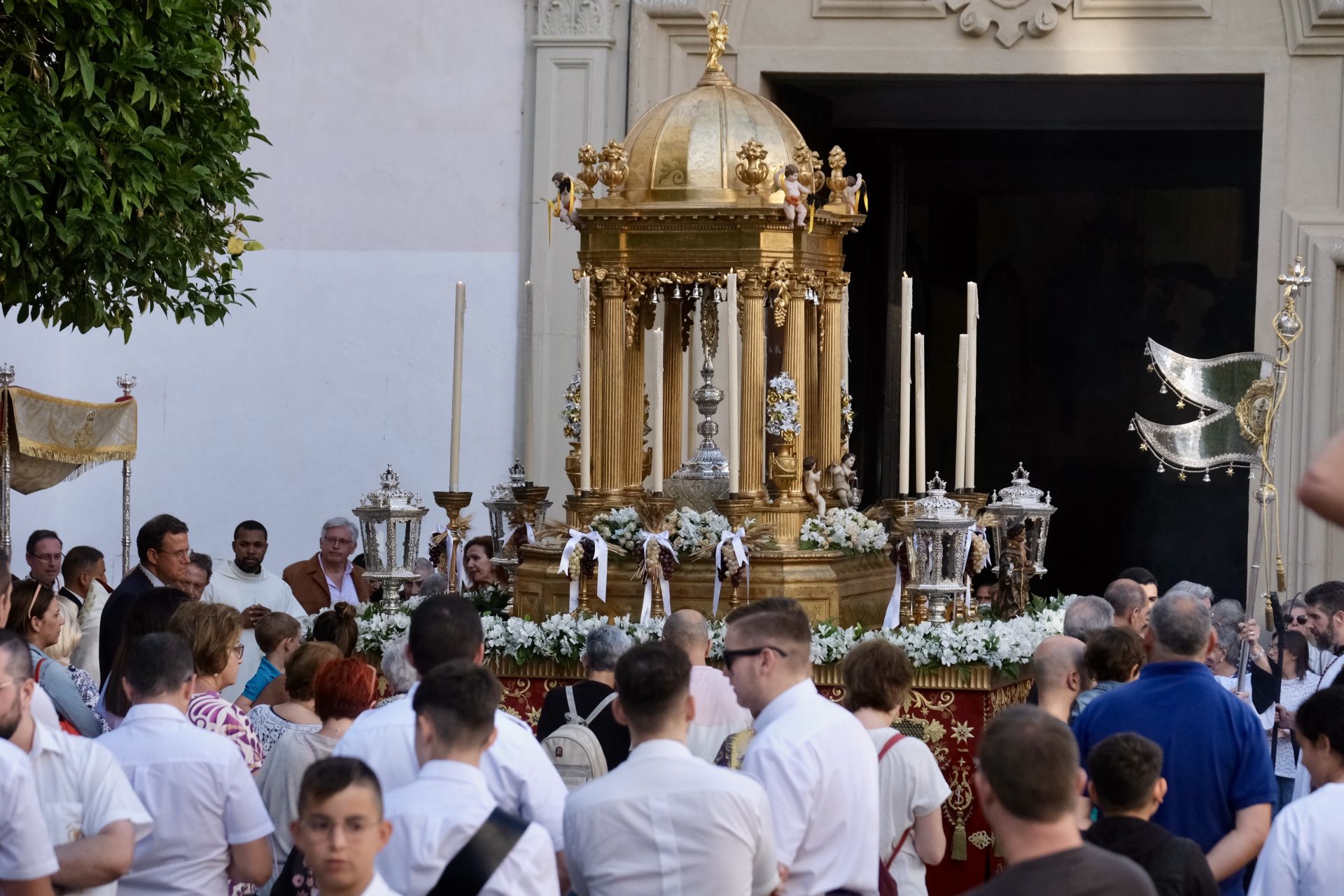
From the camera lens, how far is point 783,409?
789cm

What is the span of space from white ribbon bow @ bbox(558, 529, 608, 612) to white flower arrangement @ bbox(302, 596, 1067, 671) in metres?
0.11

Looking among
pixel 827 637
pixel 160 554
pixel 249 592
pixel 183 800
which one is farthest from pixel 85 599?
pixel 183 800

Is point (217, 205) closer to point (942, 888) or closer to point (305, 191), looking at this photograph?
point (305, 191)

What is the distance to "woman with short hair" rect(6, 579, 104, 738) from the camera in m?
6.04

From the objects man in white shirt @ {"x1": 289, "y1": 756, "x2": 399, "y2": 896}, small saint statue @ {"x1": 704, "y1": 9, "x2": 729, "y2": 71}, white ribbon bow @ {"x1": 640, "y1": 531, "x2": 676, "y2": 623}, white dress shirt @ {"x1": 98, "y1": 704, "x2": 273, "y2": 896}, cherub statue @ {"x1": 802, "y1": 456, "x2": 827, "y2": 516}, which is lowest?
white dress shirt @ {"x1": 98, "y1": 704, "x2": 273, "y2": 896}

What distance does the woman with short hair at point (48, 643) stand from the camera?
6043 mm

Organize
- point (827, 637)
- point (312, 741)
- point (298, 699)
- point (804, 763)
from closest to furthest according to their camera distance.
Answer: point (804, 763)
point (312, 741)
point (298, 699)
point (827, 637)

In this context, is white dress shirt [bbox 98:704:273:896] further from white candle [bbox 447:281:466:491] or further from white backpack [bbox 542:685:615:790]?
white candle [bbox 447:281:466:491]

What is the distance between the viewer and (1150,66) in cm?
1192

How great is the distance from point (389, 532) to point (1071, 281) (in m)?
9.60

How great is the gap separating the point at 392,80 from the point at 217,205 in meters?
3.53

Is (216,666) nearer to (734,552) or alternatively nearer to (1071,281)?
(734,552)

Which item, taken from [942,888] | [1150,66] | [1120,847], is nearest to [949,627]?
[942,888]

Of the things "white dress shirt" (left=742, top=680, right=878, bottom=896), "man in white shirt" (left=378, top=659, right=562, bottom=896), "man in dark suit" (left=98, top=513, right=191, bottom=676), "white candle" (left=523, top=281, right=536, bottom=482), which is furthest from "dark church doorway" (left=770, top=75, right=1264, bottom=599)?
"man in white shirt" (left=378, top=659, right=562, bottom=896)
